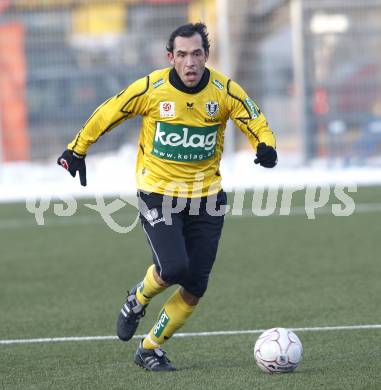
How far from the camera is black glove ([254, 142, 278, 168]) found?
6.32 metres

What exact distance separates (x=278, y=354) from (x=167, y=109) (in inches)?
59.8

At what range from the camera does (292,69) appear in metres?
21.7

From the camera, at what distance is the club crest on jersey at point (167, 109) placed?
21.2 feet

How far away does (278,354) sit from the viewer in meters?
6.00

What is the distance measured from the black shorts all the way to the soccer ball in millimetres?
604

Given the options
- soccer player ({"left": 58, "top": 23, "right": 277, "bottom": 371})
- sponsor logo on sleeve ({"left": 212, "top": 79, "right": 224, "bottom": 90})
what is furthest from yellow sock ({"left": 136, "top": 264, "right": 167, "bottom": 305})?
sponsor logo on sleeve ({"left": 212, "top": 79, "right": 224, "bottom": 90})

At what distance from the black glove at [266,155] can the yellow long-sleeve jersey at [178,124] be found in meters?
0.09

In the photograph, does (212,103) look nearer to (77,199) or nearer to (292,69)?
(77,199)

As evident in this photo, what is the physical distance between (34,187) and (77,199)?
2812 millimetres

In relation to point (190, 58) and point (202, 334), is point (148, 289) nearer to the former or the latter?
point (202, 334)

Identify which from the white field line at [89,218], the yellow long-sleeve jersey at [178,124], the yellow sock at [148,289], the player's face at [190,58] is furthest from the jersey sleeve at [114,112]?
the white field line at [89,218]

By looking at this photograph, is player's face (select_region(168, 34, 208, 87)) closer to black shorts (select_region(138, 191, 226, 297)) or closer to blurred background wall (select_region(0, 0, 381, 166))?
black shorts (select_region(138, 191, 226, 297))

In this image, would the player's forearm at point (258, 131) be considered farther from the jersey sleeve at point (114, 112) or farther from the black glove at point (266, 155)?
the jersey sleeve at point (114, 112)

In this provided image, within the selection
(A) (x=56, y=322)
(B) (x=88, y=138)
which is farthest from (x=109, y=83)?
(B) (x=88, y=138)
